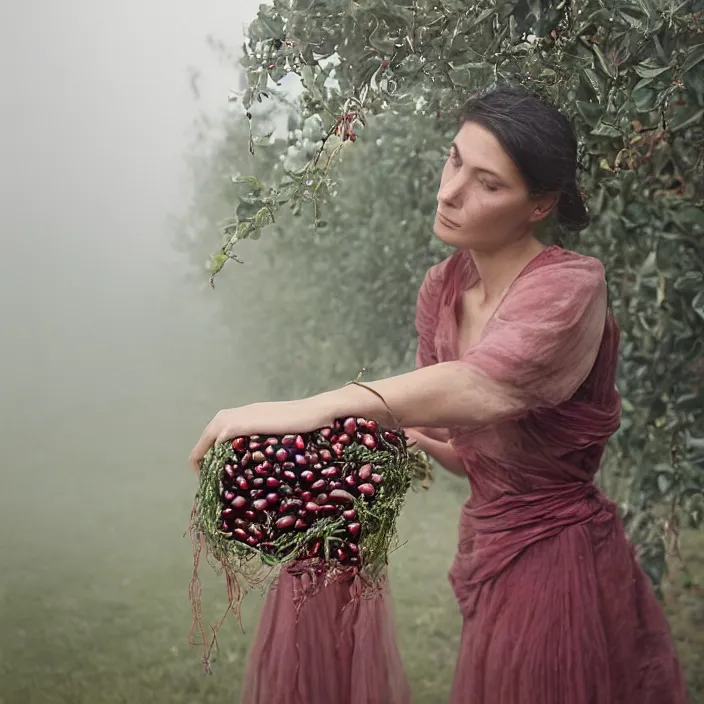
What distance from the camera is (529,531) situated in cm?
117

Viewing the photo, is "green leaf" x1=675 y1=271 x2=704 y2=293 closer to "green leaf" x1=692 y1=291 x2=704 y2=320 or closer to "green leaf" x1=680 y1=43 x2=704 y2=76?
"green leaf" x1=692 y1=291 x2=704 y2=320

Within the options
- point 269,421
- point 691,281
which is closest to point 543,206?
point 691,281

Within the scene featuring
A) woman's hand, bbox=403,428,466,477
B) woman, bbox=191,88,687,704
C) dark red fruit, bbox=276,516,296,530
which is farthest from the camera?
woman's hand, bbox=403,428,466,477

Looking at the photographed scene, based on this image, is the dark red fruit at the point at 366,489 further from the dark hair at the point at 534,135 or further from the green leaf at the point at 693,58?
the green leaf at the point at 693,58

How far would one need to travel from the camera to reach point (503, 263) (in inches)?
46.1

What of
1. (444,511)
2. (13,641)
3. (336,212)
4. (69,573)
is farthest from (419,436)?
(13,641)

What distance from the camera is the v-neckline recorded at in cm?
115

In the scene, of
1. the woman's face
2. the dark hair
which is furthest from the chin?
the dark hair

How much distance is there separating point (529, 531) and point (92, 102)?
3.06 feet

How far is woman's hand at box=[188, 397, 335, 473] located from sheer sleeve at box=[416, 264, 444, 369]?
24 centimetres

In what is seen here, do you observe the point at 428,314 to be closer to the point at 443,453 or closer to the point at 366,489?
the point at 443,453

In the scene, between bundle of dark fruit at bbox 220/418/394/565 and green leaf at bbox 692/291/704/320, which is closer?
bundle of dark fruit at bbox 220/418/394/565

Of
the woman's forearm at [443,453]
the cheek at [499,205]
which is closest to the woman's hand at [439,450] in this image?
the woman's forearm at [443,453]

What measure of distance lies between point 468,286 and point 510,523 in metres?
0.35
